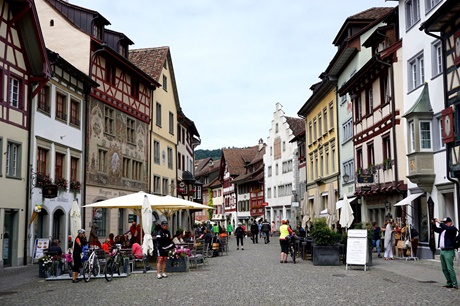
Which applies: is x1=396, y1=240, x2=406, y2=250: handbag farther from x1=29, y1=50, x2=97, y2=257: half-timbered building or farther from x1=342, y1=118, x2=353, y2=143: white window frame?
x1=29, y1=50, x2=97, y2=257: half-timbered building

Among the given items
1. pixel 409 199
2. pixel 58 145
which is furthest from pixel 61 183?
pixel 409 199

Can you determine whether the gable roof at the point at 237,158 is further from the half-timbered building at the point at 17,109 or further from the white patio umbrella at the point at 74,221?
the white patio umbrella at the point at 74,221

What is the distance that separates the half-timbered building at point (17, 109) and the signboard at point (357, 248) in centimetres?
1261

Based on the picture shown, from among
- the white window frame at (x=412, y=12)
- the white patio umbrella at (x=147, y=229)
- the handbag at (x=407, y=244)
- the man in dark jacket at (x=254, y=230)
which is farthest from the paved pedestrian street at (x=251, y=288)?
the man in dark jacket at (x=254, y=230)

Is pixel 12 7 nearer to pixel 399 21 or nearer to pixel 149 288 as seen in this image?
pixel 149 288

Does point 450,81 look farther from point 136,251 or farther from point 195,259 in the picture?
point 136,251

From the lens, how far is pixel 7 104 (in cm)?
2312

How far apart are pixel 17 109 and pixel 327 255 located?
1327cm

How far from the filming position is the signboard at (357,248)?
20.4m

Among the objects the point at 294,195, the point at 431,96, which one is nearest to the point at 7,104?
the point at 431,96

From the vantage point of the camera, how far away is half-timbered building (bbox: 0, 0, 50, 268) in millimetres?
22922

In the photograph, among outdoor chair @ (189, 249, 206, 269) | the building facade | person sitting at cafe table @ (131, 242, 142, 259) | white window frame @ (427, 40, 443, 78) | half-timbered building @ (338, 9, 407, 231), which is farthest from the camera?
the building facade

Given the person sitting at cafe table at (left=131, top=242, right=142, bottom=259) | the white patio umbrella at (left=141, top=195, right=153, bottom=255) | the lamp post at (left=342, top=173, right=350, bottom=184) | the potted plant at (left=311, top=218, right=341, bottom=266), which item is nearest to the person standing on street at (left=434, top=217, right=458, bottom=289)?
the potted plant at (left=311, top=218, right=341, bottom=266)

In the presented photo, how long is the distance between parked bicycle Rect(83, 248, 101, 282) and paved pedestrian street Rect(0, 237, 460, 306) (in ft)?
0.86
